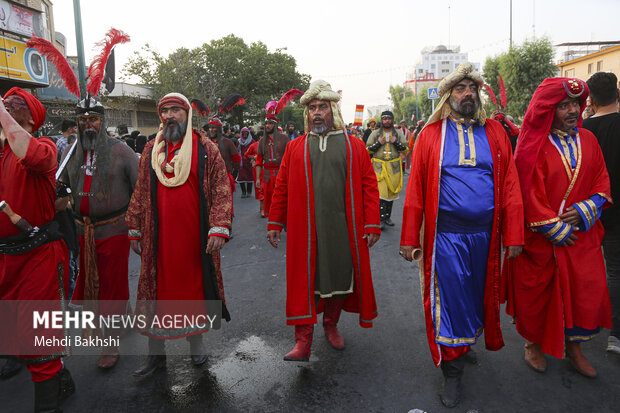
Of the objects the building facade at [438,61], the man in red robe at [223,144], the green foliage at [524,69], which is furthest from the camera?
the building facade at [438,61]

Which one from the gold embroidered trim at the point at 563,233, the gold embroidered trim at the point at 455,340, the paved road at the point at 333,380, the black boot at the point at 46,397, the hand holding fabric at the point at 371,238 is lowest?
the paved road at the point at 333,380

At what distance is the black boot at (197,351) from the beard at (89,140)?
1834 millimetres

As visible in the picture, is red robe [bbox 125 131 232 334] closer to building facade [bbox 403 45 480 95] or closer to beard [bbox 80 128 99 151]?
beard [bbox 80 128 99 151]

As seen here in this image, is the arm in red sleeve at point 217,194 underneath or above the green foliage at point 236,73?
underneath

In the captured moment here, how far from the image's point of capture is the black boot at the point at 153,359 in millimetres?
3334

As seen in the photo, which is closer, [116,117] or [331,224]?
[331,224]

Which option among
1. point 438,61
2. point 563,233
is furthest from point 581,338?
point 438,61

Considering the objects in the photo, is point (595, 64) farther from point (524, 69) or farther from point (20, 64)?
point (20, 64)

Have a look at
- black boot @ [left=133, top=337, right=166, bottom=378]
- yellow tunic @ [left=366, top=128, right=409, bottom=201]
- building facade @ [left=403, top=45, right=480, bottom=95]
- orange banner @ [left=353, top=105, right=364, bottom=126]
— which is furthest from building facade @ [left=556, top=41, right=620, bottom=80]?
building facade @ [left=403, top=45, right=480, bottom=95]

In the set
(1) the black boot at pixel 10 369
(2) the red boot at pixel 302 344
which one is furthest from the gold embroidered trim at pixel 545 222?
(1) the black boot at pixel 10 369

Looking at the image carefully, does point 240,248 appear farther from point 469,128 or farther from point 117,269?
point 469,128

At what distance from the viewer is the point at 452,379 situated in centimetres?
294

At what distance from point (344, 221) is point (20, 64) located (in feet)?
49.6

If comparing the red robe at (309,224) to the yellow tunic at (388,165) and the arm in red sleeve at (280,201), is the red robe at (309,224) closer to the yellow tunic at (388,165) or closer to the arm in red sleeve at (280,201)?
the arm in red sleeve at (280,201)
